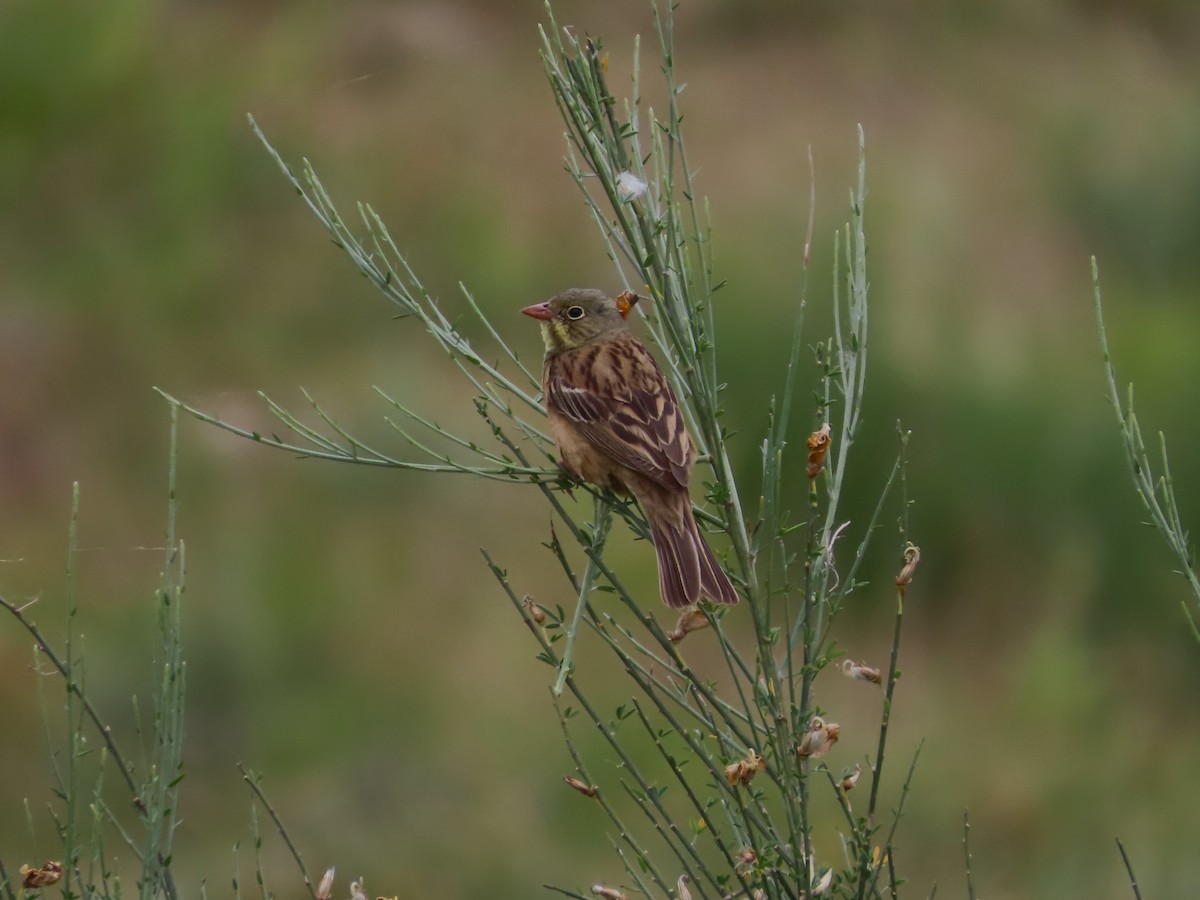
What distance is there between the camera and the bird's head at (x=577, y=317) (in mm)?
5180

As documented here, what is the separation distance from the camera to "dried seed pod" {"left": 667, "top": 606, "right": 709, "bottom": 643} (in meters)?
3.28

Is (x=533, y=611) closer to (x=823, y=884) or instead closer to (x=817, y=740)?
(x=817, y=740)

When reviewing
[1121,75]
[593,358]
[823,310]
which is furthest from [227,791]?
[1121,75]

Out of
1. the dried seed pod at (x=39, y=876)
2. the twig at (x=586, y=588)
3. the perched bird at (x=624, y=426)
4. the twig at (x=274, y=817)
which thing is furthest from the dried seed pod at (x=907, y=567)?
the dried seed pod at (x=39, y=876)

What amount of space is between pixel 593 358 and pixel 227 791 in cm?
A: 589

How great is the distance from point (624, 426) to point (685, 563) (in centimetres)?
54

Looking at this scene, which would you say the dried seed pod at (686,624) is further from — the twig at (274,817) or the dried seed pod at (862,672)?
the twig at (274,817)

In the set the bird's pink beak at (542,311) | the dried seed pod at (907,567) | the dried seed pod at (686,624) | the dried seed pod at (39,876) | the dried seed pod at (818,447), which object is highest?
the dried seed pod at (818,447)

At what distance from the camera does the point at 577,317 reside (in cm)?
520

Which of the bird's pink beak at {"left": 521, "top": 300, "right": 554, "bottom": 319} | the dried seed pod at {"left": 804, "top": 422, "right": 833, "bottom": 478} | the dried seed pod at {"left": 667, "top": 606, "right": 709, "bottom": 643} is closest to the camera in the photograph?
the dried seed pod at {"left": 804, "top": 422, "right": 833, "bottom": 478}

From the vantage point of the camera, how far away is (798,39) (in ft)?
50.2

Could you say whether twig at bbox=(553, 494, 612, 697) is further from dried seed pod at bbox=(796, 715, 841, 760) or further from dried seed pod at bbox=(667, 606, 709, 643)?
dried seed pod at bbox=(796, 715, 841, 760)

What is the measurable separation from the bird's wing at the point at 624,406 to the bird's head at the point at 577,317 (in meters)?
0.10

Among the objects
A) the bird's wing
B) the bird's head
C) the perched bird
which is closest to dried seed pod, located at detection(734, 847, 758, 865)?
the perched bird
